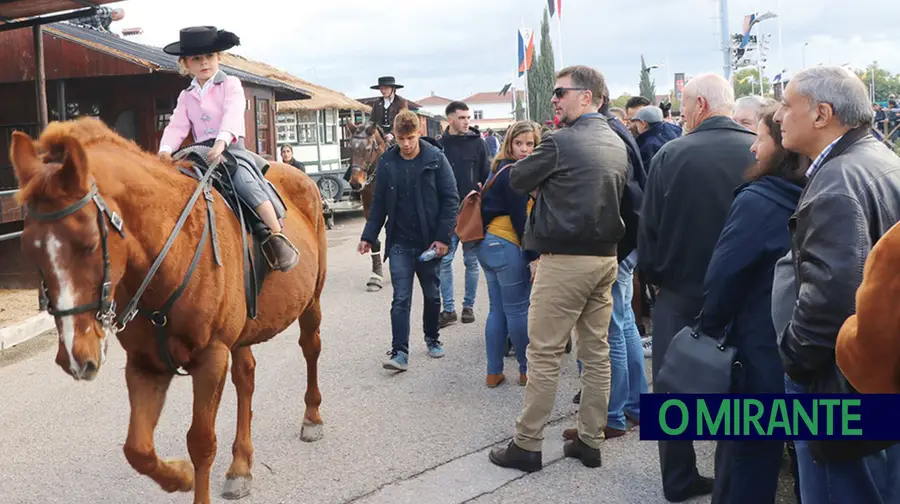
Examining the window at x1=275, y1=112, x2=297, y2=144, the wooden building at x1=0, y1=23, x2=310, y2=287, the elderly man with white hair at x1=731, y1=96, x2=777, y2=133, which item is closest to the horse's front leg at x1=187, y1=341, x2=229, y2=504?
the elderly man with white hair at x1=731, y1=96, x2=777, y2=133

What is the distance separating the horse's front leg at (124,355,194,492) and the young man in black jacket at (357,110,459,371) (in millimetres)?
3097

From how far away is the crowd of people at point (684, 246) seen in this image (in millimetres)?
2639

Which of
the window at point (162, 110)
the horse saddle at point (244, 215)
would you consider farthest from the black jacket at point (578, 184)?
the window at point (162, 110)

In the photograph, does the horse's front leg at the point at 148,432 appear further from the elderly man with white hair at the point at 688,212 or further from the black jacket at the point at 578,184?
the elderly man with white hair at the point at 688,212

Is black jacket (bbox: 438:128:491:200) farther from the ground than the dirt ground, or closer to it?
farther from the ground

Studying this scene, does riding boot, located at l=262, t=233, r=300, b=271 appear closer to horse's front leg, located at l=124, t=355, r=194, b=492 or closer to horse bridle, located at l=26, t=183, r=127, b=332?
horse's front leg, located at l=124, t=355, r=194, b=492

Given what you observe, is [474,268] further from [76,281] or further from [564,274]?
[76,281]

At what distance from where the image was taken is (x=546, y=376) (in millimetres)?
4645

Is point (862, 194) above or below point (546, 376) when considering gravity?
above

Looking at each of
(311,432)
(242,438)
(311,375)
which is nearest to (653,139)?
(311,375)

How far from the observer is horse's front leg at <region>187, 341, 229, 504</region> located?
3.90 metres

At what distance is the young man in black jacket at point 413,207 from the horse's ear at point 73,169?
13.1ft

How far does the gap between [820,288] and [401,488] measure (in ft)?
8.93

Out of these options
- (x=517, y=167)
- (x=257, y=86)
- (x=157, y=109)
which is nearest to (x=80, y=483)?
(x=517, y=167)
